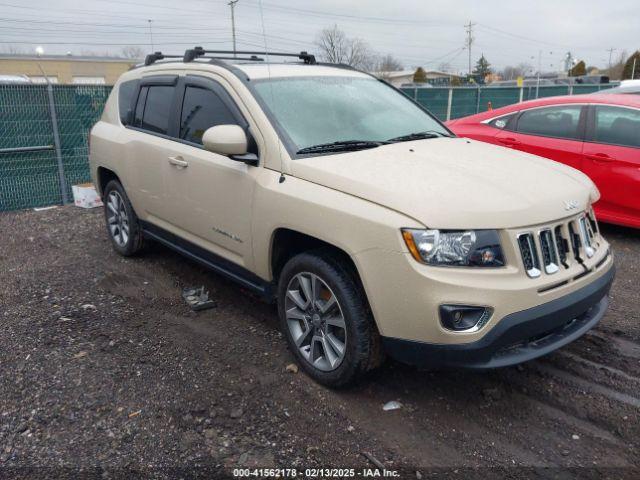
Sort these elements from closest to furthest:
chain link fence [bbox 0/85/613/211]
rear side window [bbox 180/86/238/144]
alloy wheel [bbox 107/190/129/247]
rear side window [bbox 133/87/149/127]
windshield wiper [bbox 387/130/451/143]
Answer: windshield wiper [bbox 387/130/451/143] → rear side window [bbox 180/86/238/144] → rear side window [bbox 133/87/149/127] → alloy wheel [bbox 107/190/129/247] → chain link fence [bbox 0/85/613/211]

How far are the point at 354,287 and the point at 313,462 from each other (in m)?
0.93

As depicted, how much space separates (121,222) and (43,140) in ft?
11.7

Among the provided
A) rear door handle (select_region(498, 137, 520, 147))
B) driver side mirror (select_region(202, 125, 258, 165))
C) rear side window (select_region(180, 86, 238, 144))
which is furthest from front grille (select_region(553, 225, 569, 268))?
rear door handle (select_region(498, 137, 520, 147))

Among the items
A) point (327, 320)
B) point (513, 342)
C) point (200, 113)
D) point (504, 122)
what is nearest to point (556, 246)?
point (513, 342)

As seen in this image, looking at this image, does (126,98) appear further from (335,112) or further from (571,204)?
(571,204)

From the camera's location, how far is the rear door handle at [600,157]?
20.2 feet

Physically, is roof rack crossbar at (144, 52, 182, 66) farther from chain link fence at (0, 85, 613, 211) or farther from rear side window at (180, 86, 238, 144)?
Result: chain link fence at (0, 85, 613, 211)

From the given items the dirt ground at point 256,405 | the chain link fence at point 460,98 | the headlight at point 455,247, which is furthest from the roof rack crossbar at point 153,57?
the chain link fence at point 460,98

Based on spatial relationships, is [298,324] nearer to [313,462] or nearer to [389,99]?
[313,462]

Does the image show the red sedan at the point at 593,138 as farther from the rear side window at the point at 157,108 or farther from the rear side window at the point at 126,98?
the rear side window at the point at 126,98

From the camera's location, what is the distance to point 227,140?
3.53m

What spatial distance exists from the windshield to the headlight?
1.15 meters

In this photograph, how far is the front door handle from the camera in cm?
430

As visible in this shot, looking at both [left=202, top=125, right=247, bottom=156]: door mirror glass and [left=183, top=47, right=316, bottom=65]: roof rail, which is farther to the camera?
[left=183, top=47, right=316, bottom=65]: roof rail
